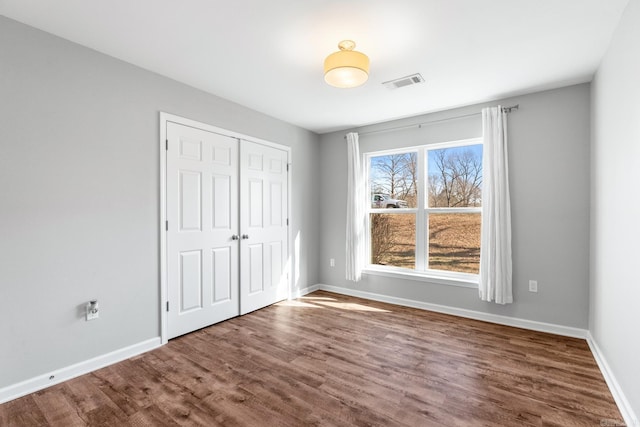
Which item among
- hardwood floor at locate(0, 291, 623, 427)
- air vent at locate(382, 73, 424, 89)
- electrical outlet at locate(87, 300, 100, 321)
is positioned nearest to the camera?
hardwood floor at locate(0, 291, 623, 427)

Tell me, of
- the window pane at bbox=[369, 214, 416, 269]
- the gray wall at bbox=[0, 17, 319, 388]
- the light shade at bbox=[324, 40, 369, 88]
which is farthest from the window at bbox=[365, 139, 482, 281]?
the gray wall at bbox=[0, 17, 319, 388]

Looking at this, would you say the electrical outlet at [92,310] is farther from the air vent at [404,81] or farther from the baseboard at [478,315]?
the air vent at [404,81]

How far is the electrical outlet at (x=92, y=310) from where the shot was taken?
7.79ft

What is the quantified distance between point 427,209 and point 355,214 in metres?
1.00

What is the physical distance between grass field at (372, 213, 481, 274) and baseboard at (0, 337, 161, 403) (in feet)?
10.2

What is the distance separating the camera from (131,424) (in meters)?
1.79

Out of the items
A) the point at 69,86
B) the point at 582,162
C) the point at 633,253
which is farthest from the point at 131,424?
the point at 582,162

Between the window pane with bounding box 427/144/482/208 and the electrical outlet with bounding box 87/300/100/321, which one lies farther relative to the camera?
the window pane with bounding box 427/144/482/208

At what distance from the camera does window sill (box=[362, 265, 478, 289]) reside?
366 cm

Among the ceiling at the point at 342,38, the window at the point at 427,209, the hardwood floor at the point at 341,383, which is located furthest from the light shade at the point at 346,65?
the hardwood floor at the point at 341,383

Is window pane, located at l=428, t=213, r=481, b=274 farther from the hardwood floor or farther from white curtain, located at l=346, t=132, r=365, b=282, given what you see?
white curtain, located at l=346, t=132, r=365, b=282

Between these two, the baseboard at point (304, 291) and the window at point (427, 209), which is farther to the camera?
the baseboard at point (304, 291)

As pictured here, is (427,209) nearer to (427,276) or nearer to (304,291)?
(427,276)

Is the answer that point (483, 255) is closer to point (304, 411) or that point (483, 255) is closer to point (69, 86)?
point (304, 411)
